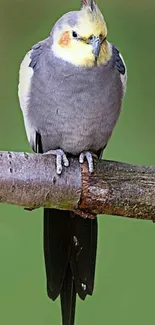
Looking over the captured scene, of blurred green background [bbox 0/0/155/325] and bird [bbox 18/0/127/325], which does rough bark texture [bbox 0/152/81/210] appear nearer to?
bird [bbox 18/0/127/325]

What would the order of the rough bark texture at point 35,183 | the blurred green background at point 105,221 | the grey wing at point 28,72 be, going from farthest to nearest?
the blurred green background at point 105,221
the grey wing at point 28,72
the rough bark texture at point 35,183

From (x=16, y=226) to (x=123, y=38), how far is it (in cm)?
59

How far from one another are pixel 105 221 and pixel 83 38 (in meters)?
0.80

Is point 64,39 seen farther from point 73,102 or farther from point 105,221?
point 105,221

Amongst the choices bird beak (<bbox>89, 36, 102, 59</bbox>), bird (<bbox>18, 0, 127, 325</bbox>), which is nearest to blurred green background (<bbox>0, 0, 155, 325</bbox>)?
bird (<bbox>18, 0, 127, 325</bbox>)

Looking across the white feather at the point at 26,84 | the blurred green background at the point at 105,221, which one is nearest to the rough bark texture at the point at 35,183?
the white feather at the point at 26,84

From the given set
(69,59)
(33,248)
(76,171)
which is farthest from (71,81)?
(33,248)

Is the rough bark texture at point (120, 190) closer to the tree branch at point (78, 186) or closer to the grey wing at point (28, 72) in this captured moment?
the tree branch at point (78, 186)

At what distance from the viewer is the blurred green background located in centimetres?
180

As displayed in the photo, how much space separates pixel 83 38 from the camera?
118cm

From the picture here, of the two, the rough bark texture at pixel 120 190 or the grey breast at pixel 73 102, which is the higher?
the grey breast at pixel 73 102

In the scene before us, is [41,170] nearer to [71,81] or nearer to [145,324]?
[71,81]

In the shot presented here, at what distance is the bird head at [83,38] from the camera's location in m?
1.17

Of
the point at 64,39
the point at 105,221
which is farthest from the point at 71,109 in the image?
the point at 105,221
